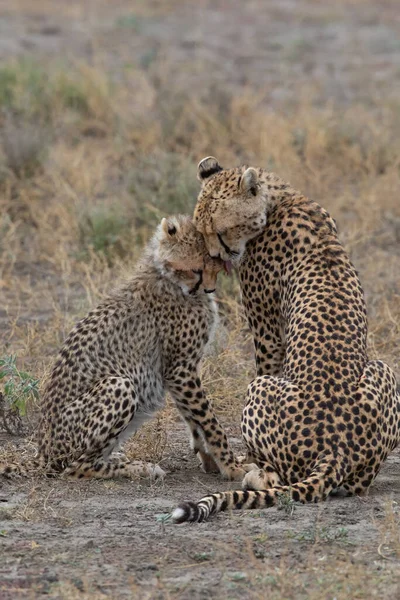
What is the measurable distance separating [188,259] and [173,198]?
3.45m

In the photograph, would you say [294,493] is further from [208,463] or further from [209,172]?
[209,172]

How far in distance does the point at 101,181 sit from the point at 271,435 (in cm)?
565

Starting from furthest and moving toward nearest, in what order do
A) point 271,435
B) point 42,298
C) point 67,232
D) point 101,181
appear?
1. point 101,181
2. point 67,232
3. point 42,298
4. point 271,435

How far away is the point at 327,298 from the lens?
225 inches

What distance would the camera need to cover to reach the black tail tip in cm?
496

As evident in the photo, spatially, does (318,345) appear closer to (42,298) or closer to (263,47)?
(42,298)

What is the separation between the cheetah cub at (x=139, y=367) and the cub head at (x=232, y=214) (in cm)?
8

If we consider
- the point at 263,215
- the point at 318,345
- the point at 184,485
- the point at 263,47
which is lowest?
the point at 184,485

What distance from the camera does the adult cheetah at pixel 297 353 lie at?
529cm

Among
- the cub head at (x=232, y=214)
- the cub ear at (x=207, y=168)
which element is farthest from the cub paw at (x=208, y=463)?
the cub ear at (x=207, y=168)

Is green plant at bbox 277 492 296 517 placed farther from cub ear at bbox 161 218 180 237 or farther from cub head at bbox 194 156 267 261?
cub ear at bbox 161 218 180 237

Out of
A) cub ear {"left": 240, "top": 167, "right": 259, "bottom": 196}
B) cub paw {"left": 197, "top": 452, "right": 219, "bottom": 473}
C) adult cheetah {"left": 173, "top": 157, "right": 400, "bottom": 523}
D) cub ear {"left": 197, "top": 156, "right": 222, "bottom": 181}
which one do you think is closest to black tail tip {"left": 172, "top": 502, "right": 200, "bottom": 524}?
adult cheetah {"left": 173, "top": 157, "right": 400, "bottom": 523}

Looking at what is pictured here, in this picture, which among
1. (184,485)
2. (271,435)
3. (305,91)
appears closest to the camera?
(271,435)

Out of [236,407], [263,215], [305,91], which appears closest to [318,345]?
[263,215]
